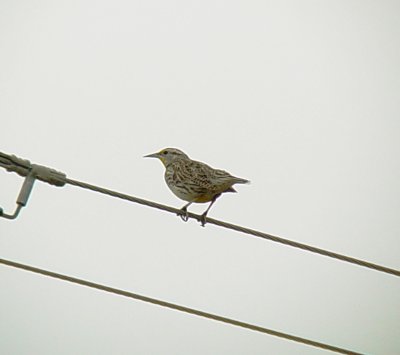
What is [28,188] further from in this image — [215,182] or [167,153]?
[167,153]

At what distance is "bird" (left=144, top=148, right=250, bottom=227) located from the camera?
999cm

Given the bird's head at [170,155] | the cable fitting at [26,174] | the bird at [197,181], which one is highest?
the bird's head at [170,155]

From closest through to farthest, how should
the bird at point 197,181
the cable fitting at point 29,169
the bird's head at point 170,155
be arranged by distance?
1. the cable fitting at point 29,169
2. the bird at point 197,181
3. the bird's head at point 170,155

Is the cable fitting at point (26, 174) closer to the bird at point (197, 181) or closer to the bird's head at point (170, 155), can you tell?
the bird at point (197, 181)

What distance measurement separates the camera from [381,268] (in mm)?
6461

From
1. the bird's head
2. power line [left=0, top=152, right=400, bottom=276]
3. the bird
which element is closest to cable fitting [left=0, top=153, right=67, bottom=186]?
power line [left=0, top=152, right=400, bottom=276]

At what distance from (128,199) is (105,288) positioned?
0.92m

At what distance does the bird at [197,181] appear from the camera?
9.99m

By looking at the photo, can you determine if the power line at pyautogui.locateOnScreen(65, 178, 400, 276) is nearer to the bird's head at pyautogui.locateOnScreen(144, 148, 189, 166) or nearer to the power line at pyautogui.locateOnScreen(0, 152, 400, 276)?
the power line at pyautogui.locateOnScreen(0, 152, 400, 276)

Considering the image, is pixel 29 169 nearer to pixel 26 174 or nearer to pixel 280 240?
pixel 26 174

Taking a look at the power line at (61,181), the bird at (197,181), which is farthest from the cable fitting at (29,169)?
the bird at (197,181)

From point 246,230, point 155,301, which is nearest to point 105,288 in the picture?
point 155,301

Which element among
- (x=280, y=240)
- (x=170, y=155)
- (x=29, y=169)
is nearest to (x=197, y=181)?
(x=170, y=155)

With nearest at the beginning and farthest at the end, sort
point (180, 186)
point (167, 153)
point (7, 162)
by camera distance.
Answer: point (7, 162) → point (180, 186) → point (167, 153)
